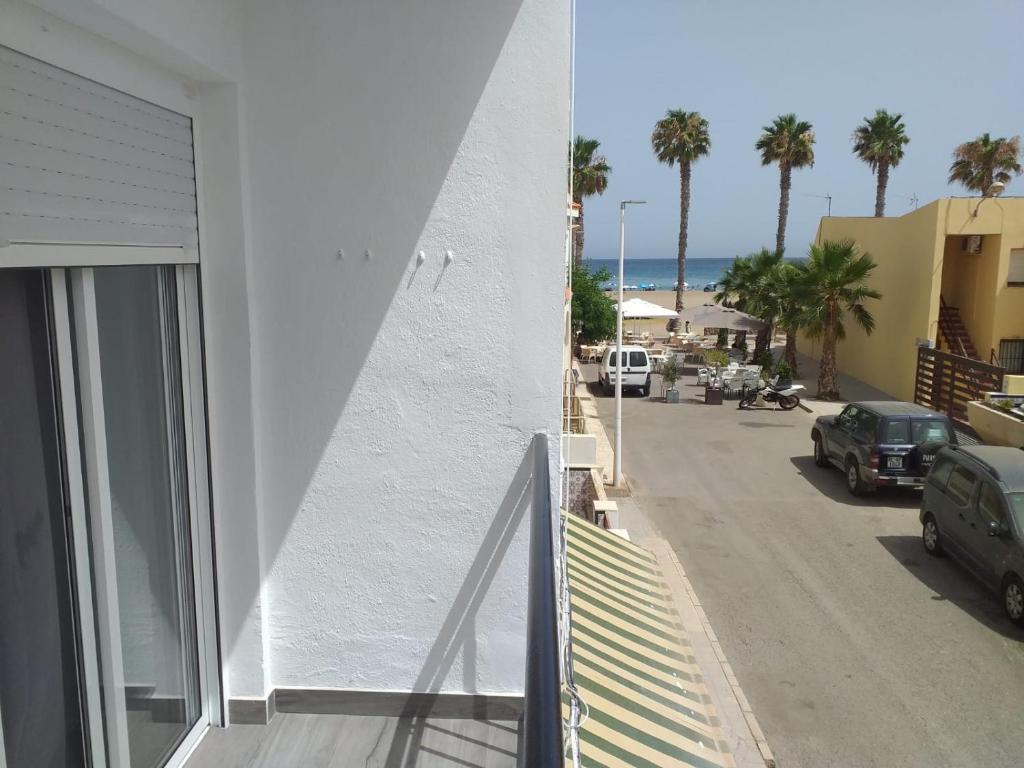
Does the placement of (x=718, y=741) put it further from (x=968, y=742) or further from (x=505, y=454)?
(x=968, y=742)

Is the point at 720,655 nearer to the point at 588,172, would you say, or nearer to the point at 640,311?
the point at 640,311

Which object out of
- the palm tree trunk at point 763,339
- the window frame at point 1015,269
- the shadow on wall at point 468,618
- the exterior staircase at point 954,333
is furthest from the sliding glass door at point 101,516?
the palm tree trunk at point 763,339

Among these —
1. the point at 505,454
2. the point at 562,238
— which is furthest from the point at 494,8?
the point at 505,454

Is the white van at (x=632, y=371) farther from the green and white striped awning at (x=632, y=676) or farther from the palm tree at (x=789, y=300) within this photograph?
the green and white striped awning at (x=632, y=676)

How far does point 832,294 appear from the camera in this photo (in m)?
22.8

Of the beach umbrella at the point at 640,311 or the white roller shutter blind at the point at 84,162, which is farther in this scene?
the beach umbrella at the point at 640,311

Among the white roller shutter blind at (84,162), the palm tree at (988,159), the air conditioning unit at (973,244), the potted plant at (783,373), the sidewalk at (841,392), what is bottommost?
the sidewalk at (841,392)

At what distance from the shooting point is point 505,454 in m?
3.71

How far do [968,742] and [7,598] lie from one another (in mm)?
7735

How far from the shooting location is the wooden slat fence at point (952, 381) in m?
18.0

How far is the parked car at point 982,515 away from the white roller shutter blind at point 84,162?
9.82m

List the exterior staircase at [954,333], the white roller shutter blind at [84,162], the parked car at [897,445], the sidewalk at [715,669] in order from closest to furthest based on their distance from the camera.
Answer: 1. the white roller shutter blind at [84,162]
2. the sidewalk at [715,669]
3. the parked car at [897,445]
4. the exterior staircase at [954,333]

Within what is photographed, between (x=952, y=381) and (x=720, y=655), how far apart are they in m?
14.3

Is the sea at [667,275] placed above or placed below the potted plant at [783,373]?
above
